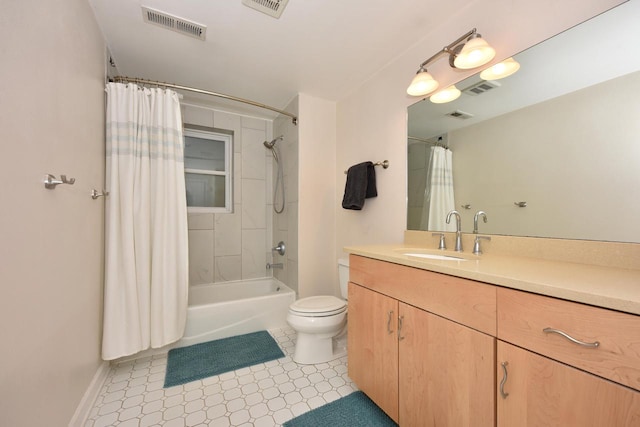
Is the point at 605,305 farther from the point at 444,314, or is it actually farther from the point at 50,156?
the point at 50,156

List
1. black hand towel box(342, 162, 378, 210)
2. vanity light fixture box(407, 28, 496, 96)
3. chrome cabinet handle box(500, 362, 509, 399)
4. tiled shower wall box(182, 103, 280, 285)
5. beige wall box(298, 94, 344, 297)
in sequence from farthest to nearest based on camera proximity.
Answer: tiled shower wall box(182, 103, 280, 285), beige wall box(298, 94, 344, 297), black hand towel box(342, 162, 378, 210), vanity light fixture box(407, 28, 496, 96), chrome cabinet handle box(500, 362, 509, 399)

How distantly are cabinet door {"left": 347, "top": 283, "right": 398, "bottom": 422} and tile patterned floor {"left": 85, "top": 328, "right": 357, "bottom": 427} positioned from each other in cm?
24

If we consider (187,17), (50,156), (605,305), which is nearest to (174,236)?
(50,156)

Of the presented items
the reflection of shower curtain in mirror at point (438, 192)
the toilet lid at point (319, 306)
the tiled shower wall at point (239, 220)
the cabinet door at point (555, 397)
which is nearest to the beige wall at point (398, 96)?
the reflection of shower curtain in mirror at point (438, 192)

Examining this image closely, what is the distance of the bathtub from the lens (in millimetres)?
1969

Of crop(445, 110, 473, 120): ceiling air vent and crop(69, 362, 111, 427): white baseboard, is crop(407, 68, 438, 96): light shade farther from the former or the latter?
crop(69, 362, 111, 427): white baseboard

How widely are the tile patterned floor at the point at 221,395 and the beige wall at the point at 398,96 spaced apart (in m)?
1.04

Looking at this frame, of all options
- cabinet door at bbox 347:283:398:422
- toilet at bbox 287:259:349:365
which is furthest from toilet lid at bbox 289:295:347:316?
cabinet door at bbox 347:283:398:422

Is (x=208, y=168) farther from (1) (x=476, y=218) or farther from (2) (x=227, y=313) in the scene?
(1) (x=476, y=218)

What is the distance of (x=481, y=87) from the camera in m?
1.32

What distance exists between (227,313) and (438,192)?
1.88 meters

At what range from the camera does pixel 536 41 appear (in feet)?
3.60

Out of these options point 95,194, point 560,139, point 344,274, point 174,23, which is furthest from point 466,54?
point 95,194

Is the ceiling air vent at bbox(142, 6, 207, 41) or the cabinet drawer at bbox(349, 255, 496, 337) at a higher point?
the ceiling air vent at bbox(142, 6, 207, 41)
